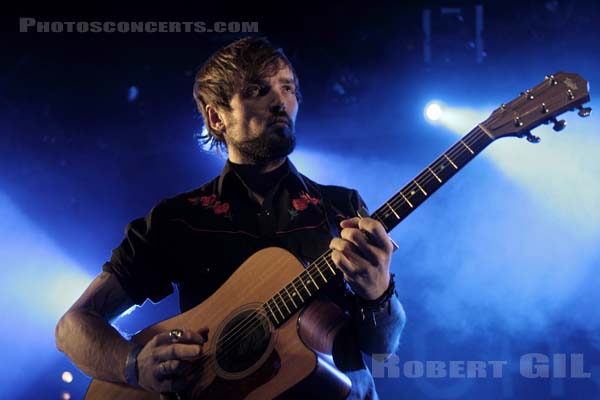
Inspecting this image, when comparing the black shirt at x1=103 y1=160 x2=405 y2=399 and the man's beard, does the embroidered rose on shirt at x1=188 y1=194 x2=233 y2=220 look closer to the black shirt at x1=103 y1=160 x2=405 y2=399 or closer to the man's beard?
the black shirt at x1=103 y1=160 x2=405 y2=399

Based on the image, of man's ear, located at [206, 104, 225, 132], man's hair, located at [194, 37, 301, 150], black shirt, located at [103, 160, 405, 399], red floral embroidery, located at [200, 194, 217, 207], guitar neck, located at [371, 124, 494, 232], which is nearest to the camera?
guitar neck, located at [371, 124, 494, 232]

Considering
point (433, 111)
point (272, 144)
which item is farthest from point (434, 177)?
point (433, 111)

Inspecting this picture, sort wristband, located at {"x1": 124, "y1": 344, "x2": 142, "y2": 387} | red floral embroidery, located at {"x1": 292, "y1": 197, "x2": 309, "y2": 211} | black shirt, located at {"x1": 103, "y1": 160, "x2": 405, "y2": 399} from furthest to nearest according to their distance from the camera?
red floral embroidery, located at {"x1": 292, "y1": 197, "x2": 309, "y2": 211}
black shirt, located at {"x1": 103, "y1": 160, "x2": 405, "y2": 399}
wristband, located at {"x1": 124, "y1": 344, "x2": 142, "y2": 387}

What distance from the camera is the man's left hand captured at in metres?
2.00

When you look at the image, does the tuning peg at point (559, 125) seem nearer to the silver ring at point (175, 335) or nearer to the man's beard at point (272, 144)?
the man's beard at point (272, 144)

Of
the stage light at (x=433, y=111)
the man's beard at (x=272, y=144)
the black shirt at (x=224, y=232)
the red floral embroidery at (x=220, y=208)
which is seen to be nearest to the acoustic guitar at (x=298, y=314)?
the black shirt at (x=224, y=232)

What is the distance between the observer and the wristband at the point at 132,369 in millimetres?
2258

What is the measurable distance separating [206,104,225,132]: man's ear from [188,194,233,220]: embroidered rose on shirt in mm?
461

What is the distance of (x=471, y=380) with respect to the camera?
6.22m

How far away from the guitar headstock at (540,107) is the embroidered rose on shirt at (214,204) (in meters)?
1.20

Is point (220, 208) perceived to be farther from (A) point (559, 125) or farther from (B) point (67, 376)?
(B) point (67, 376)

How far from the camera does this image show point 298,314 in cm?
215

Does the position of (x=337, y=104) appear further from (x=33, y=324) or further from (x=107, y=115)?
(x=33, y=324)

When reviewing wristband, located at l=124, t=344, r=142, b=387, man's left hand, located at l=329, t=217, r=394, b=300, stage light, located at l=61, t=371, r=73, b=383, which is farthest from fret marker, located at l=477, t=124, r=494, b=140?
stage light, located at l=61, t=371, r=73, b=383
